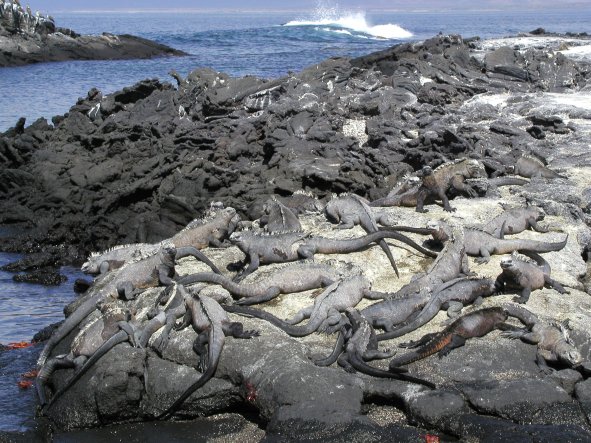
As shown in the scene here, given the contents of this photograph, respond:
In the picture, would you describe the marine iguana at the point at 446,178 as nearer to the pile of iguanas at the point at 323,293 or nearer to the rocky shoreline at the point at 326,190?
the rocky shoreline at the point at 326,190

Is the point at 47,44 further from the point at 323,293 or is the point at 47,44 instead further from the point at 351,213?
the point at 323,293

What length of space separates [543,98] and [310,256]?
427 inches

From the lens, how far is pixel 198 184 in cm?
1320

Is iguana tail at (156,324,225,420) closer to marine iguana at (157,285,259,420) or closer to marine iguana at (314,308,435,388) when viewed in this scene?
marine iguana at (157,285,259,420)

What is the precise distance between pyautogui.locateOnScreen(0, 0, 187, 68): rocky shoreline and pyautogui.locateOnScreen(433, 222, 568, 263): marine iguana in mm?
34510

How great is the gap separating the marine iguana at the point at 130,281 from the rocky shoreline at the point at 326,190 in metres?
0.18

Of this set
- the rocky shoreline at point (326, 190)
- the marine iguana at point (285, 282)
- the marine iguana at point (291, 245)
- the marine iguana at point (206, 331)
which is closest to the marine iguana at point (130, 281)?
the rocky shoreline at point (326, 190)

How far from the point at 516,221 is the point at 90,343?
492 centimetres

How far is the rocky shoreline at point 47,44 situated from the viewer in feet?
130

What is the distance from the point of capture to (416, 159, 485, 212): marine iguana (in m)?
9.45

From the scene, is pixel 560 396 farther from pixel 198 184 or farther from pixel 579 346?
pixel 198 184

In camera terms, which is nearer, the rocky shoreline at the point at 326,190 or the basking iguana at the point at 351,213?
the rocky shoreline at the point at 326,190

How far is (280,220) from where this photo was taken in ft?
29.7

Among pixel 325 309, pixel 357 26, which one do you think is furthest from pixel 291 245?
pixel 357 26
